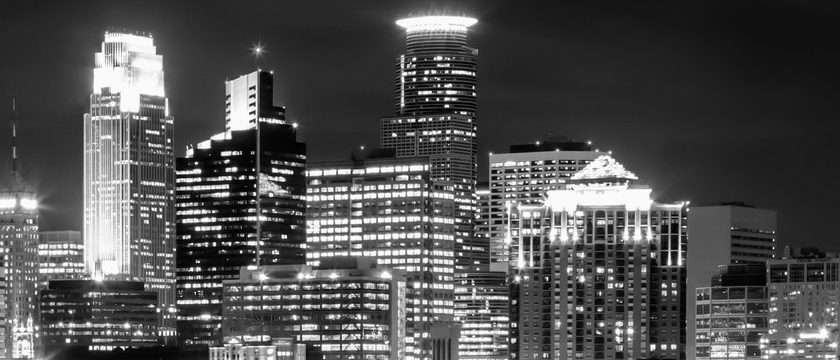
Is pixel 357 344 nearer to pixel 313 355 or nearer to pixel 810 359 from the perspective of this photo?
pixel 313 355

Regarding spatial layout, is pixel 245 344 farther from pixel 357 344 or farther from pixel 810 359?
pixel 810 359

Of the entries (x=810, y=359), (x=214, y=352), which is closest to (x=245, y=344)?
(x=214, y=352)

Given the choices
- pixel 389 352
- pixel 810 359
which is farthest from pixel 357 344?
pixel 810 359

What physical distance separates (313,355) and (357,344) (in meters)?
3.86

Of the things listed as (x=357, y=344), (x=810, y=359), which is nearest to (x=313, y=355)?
(x=357, y=344)

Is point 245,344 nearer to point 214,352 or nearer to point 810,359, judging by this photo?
point 214,352

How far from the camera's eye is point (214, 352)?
200 meters

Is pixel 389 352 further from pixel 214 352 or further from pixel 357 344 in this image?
pixel 214 352

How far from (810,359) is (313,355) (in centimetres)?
4241

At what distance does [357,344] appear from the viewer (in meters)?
199

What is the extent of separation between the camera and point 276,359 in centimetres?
19238

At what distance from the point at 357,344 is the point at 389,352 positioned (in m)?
2.86

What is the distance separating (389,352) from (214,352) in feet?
49.0

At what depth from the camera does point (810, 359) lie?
19975 cm
